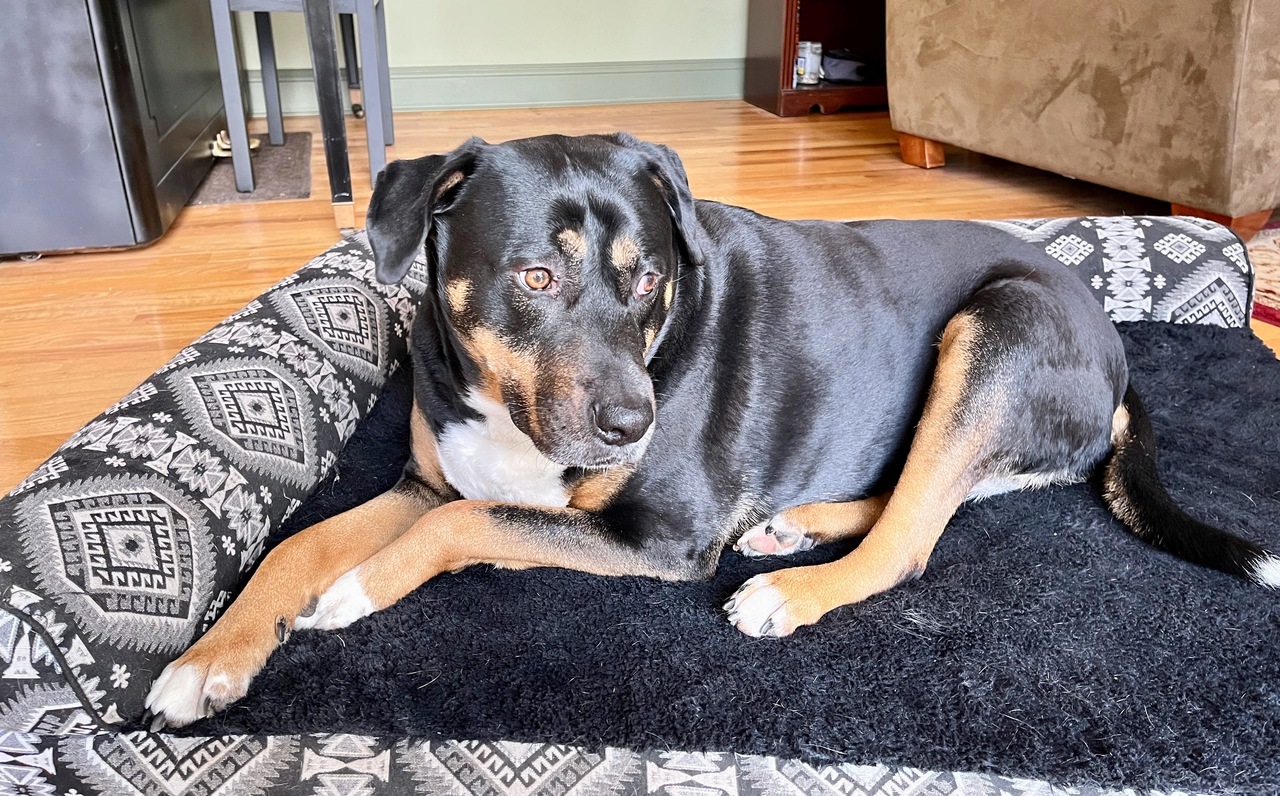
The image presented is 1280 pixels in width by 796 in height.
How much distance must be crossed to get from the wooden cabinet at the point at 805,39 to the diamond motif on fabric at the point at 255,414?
5410 millimetres

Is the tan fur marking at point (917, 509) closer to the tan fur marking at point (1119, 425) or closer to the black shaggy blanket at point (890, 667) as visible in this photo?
the black shaggy blanket at point (890, 667)

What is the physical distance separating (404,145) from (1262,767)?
5.44m

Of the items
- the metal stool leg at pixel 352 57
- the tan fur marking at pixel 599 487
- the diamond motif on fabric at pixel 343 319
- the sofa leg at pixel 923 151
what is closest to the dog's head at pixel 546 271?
the tan fur marking at pixel 599 487

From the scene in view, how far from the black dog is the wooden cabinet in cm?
482

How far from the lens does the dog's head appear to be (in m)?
1.71

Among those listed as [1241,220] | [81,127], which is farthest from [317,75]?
[1241,220]

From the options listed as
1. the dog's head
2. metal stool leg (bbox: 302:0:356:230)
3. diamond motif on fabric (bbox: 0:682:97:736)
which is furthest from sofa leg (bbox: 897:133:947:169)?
diamond motif on fabric (bbox: 0:682:97:736)

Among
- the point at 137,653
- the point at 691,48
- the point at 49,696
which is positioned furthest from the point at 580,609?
the point at 691,48

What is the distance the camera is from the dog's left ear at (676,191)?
195cm

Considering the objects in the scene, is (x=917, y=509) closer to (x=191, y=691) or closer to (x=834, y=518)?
(x=834, y=518)

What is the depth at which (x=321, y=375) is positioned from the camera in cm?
243

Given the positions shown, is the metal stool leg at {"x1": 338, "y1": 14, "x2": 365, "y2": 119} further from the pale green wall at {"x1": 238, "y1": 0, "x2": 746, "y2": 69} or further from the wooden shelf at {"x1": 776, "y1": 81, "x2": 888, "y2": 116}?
the wooden shelf at {"x1": 776, "y1": 81, "x2": 888, "y2": 116}

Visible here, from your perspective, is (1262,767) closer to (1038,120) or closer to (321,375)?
(321,375)

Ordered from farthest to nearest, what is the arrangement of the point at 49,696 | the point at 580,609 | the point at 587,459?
the point at 580,609
the point at 587,459
the point at 49,696
